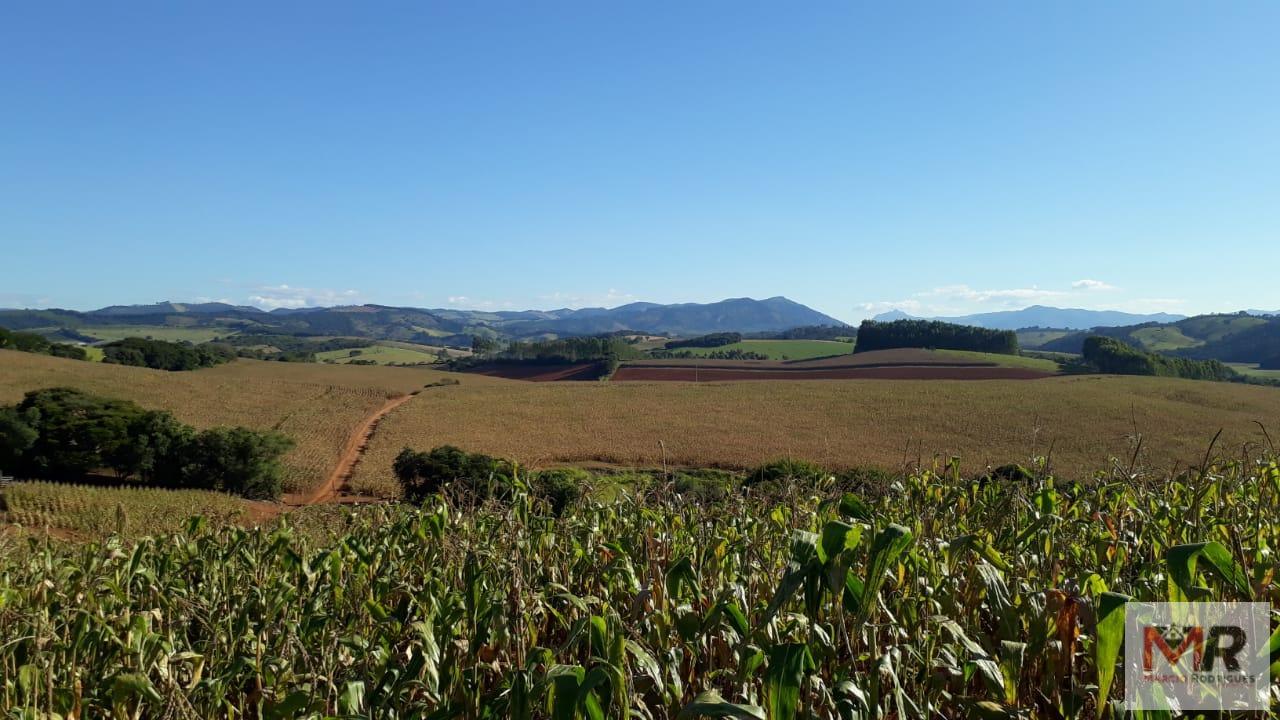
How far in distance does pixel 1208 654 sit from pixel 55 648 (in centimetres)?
525

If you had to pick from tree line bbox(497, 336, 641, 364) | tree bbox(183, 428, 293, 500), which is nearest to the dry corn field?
tree bbox(183, 428, 293, 500)

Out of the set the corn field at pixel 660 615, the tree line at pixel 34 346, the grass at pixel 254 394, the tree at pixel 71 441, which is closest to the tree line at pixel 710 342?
the grass at pixel 254 394

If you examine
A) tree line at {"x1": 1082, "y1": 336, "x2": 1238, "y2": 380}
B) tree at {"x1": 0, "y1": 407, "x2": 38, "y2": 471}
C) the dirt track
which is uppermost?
tree line at {"x1": 1082, "y1": 336, "x2": 1238, "y2": 380}

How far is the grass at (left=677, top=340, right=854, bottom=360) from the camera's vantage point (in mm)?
162625

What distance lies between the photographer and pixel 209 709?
3008 mm

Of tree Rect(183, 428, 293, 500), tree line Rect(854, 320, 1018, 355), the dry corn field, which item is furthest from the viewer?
tree line Rect(854, 320, 1018, 355)

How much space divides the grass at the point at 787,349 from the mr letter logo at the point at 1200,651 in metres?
152

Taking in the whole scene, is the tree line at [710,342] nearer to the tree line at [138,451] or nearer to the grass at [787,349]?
the grass at [787,349]

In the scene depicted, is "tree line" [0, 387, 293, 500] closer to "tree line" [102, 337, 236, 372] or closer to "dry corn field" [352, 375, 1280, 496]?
"dry corn field" [352, 375, 1280, 496]

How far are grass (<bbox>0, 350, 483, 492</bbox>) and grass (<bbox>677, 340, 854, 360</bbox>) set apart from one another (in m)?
80.7

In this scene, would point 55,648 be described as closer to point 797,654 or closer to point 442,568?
point 442,568

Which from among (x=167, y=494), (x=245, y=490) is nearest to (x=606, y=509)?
(x=167, y=494)

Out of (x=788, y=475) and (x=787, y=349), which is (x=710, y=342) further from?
(x=788, y=475)

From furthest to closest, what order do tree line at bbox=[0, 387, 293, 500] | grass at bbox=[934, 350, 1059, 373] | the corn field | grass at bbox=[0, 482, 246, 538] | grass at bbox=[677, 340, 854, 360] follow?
grass at bbox=[677, 340, 854, 360] → grass at bbox=[934, 350, 1059, 373] → tree line at bbox=[0, 387, 293, 500] → grass at bbox=[0, 482, 246, 538] → the corn field
